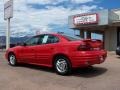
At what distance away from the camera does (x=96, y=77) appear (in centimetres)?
927

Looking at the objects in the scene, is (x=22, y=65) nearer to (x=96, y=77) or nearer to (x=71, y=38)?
(x=71, y=38)

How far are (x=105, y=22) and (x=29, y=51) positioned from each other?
58.1ft

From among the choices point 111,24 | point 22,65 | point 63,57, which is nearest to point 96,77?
point 63,57

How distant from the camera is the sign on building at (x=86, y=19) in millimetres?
28750

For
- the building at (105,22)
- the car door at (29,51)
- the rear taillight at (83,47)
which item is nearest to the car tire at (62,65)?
the rear taillight at (83,47)

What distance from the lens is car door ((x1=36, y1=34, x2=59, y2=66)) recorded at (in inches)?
403

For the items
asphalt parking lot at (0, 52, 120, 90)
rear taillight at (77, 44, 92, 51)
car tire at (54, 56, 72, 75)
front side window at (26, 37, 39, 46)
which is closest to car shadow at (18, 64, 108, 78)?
asphalt parking lot at (0, 52, 120, 90)

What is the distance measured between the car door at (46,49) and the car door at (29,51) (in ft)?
0.99

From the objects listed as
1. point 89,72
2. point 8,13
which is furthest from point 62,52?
point 8,13

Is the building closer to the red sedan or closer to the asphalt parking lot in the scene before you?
the red sedan

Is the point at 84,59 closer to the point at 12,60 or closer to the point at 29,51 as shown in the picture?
the point at 29,51

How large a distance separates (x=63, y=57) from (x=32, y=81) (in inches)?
64.1

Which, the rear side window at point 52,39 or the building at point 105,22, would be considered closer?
the rear side window at point 52,39

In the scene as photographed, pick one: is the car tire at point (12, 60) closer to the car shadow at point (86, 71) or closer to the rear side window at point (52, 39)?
the car shadow at point (86, 71)
